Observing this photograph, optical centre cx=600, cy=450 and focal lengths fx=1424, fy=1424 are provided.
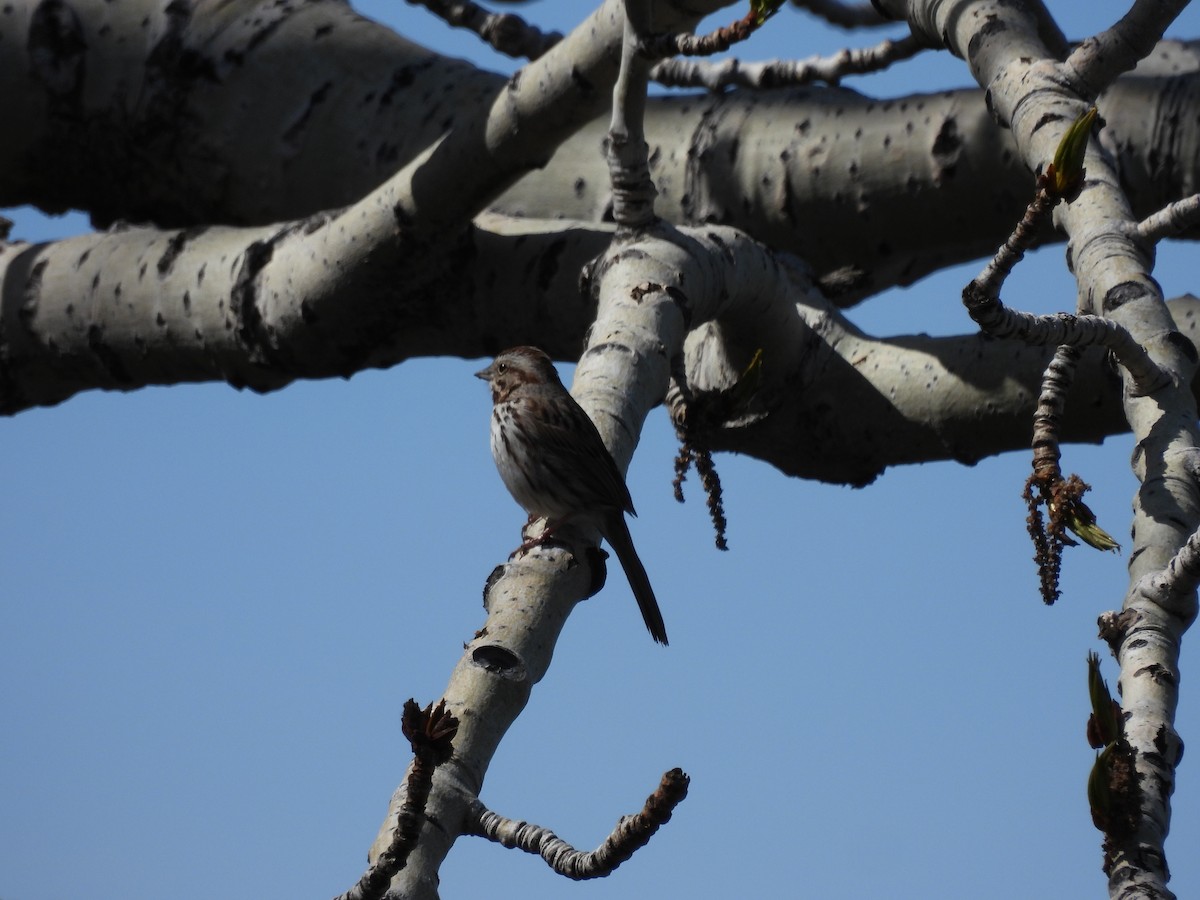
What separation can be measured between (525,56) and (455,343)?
1.36 meters

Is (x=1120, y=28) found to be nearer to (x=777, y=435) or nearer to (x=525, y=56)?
(x=777, y=435)

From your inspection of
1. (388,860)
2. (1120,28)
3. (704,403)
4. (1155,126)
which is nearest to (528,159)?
(704,403)

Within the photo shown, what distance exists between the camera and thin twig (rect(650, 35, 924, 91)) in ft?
16.7

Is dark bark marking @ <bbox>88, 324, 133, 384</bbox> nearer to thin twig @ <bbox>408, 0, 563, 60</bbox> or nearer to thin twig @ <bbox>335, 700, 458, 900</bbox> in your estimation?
thin twig @ <bbox>408, 0, 563, 60</bbox>

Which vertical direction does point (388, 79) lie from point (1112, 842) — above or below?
above

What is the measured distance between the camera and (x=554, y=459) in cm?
460

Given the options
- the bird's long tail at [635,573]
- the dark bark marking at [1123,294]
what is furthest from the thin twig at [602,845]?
the bird's long tail at [635,573]

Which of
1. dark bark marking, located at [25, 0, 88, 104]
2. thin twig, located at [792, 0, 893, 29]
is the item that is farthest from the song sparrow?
thin twig, located at [792, 0, 893, 29]

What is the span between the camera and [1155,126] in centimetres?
527

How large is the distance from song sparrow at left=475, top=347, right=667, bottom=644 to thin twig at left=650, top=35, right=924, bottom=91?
1.26 metres

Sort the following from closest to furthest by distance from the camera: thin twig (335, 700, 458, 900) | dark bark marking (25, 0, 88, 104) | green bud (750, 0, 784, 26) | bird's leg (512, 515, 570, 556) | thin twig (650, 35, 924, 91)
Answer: thin twig (335, 700, 458, 900) < bird's leg (512, 515, 570, 556) < green bud (750, 0, 784, 26) < thin twig (650, 35, 924, 91) < dark bark marking (25, 0, 88, 104)

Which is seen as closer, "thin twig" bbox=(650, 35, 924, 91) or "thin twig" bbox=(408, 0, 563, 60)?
"thin twig" bbox=(650, 35, 924, 91)

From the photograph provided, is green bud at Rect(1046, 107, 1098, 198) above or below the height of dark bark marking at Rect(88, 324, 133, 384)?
below

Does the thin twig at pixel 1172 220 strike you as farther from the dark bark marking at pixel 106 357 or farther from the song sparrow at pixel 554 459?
the dark bark marking at pixel 106 357
